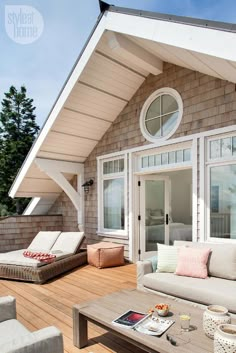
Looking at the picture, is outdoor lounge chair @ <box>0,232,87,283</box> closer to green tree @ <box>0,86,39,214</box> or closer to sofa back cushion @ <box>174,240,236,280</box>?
sofa back cushion @ <box>174,240,236,280</box>

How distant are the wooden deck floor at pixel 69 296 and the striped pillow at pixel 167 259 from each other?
0.88 m

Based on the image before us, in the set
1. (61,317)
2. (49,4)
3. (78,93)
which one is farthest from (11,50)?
(61,317)

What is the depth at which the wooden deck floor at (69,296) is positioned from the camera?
2.72m

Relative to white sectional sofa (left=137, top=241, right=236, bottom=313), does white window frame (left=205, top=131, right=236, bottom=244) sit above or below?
above

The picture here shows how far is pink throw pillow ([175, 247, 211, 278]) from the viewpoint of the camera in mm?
3537

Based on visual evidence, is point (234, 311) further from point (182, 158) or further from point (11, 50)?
point (11, 50)

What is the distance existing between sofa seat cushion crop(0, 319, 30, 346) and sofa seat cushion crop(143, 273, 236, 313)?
1.89m

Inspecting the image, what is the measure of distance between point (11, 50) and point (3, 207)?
36.3ft

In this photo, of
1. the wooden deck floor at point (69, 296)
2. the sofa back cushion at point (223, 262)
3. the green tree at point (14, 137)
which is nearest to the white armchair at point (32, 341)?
the wooden deck floor at point (69, 296)

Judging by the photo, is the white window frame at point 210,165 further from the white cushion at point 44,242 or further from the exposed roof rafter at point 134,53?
the white cushion at point 44,242

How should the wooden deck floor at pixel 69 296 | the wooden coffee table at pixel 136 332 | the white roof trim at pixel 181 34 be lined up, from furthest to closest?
1. the white roof trim at pixel 181 34
2. the wooden deck floor at pixel 69 296
3. the wooden coffee table at pixel 136 332

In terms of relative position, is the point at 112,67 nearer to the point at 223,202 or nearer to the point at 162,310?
the point at 223,202

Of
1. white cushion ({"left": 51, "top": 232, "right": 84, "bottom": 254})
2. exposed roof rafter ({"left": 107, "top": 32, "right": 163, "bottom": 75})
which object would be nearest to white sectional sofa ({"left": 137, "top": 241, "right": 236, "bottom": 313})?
white cushion ({"left": 51, "top": 232, "right": 84, "bottom": 254})

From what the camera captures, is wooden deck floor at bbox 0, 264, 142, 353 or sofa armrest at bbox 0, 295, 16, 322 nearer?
sofa armrest at bbox 0, 295, 16, 322
